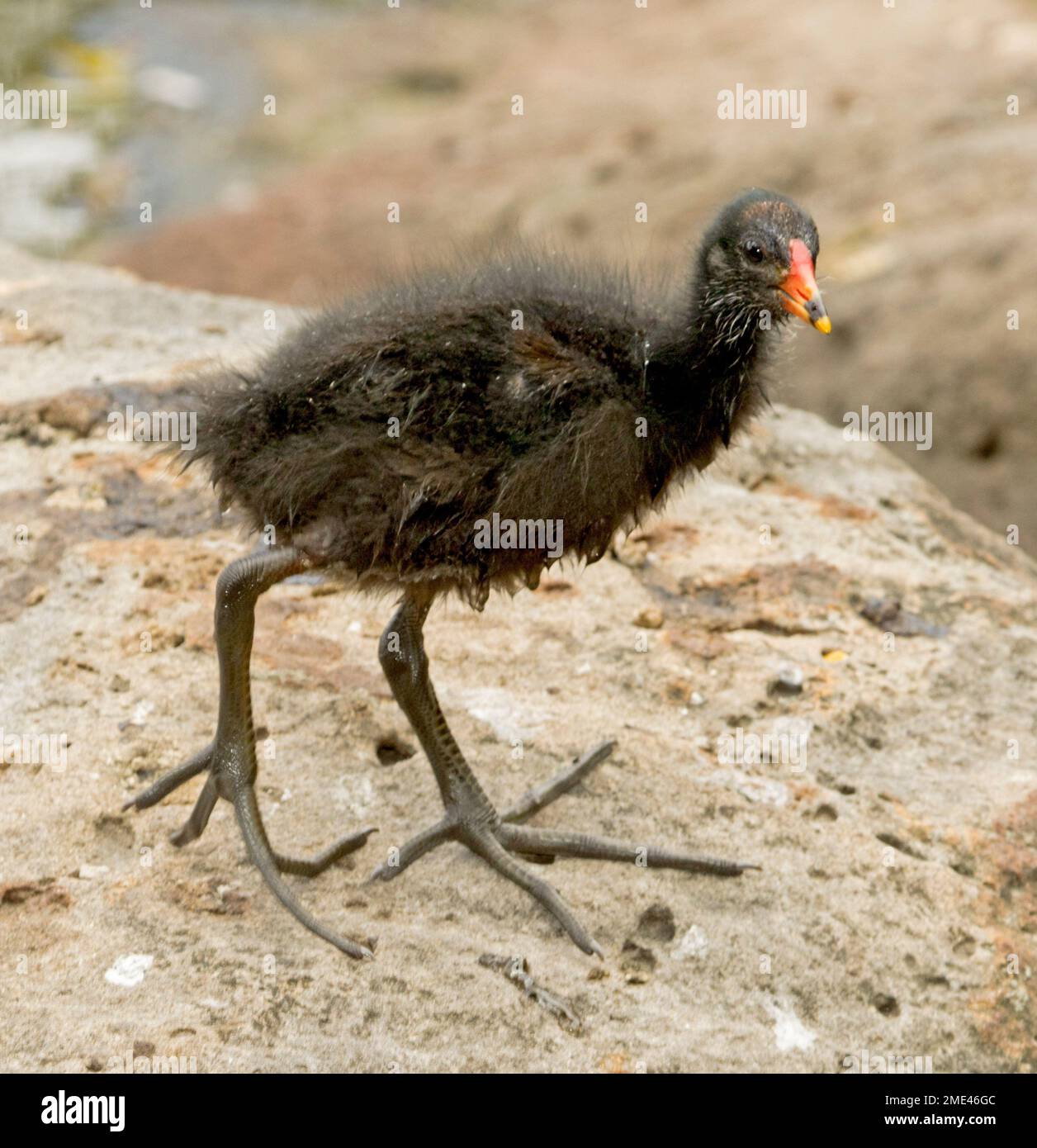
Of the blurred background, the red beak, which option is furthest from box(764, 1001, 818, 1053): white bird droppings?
the blurred background

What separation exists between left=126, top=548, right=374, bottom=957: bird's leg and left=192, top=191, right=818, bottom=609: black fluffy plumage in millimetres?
122

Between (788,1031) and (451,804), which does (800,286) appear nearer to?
(451,804)

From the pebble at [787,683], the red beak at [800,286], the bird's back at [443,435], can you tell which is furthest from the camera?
the pebble at [787,683]

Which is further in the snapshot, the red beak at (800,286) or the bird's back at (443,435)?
the red beak at (800,286)

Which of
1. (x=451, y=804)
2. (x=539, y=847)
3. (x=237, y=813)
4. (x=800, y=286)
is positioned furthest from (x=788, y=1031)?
(x=800, y=286)

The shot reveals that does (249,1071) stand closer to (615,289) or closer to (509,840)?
(509,840)

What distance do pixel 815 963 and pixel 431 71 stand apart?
14.2 m

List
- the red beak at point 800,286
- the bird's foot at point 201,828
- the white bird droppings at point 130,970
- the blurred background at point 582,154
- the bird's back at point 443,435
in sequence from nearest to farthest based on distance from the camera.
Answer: the white bird droppings at point 130,970, the bird's back at point 443,435, the red beak at point 800,286, the bird's foot at point 201,828, the blurred background at point 582,154

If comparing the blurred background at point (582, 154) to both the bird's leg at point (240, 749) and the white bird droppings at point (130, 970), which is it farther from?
the white bird droppings at point (130, 970)

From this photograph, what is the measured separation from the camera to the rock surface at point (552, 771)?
3.12 meters

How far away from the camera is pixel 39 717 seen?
12.5 ft

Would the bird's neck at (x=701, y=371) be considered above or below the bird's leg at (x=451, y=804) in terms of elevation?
above

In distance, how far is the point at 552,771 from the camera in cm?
399

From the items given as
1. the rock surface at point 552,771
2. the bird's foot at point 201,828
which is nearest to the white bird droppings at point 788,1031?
the rock surface at point 552,771
